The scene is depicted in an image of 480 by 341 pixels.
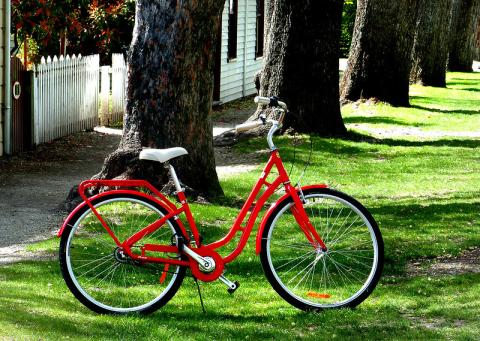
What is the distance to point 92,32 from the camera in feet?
79.4

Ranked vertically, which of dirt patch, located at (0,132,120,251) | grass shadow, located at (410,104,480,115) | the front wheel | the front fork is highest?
the front fork

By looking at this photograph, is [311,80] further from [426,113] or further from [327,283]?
[327,283]

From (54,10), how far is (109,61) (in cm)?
400

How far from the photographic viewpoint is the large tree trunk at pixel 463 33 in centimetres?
3706

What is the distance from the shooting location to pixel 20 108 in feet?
53.1

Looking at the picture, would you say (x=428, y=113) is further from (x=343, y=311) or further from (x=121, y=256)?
(x=121, y=256)

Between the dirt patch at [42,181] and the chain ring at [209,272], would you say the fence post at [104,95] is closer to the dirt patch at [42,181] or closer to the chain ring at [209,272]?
the dirt patch at [42,181]

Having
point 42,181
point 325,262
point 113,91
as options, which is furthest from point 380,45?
point 325,262

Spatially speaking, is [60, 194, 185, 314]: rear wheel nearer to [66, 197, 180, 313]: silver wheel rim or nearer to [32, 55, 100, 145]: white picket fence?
[66, 197, 180, 313]: silver wheel rim

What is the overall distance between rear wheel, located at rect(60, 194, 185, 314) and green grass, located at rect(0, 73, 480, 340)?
0.46 ft

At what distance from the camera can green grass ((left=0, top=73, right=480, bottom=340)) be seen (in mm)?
6535

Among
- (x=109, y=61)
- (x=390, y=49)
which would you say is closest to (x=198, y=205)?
(x=390, y=49)

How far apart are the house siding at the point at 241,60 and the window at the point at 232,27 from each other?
0.18 metres

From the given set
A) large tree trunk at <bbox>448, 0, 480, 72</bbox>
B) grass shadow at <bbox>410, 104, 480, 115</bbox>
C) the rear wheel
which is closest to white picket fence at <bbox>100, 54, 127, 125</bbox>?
grass shadow at <bbox>410, 104, 480, 115</bbox>
